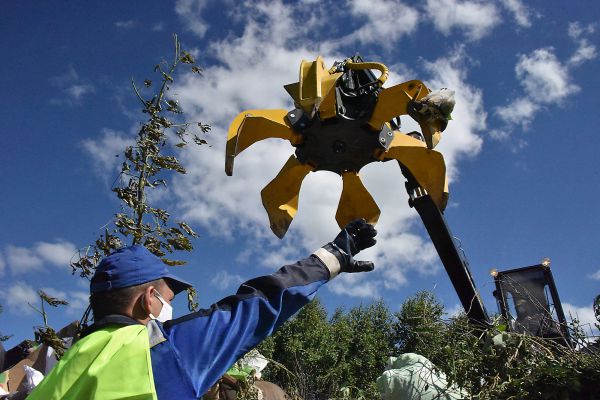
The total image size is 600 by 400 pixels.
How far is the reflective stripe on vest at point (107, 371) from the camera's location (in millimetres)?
1396

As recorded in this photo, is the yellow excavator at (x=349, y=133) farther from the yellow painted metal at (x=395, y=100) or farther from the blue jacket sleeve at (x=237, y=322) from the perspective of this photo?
the blue jacket sleeve at (x=237, y=322)

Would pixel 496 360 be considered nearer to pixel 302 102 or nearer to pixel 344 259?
pixel 344 259

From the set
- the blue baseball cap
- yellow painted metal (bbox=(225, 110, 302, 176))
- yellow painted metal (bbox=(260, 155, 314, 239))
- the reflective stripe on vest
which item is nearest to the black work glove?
the blue baseball cap

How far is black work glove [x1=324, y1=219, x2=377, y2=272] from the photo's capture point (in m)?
1.90

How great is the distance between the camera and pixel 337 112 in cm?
303

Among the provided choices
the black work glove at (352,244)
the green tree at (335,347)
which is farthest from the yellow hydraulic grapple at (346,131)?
the green tree at (335,347)

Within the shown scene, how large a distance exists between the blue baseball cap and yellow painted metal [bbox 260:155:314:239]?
Answer: 1639mm

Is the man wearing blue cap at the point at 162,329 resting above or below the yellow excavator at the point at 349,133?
below

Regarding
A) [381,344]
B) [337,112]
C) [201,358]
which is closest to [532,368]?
[337,112]

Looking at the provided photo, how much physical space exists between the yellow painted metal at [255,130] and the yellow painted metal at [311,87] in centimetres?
27

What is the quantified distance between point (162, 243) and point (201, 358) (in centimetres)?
219

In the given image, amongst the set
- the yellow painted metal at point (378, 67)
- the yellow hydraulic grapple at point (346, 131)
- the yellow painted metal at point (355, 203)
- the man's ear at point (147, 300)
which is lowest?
the man's ear at point (147, 300)

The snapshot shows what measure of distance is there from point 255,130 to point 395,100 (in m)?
0.86

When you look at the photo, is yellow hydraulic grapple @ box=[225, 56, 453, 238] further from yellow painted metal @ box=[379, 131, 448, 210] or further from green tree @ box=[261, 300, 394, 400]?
green tree @ box=[261, 300, 394, 400]
